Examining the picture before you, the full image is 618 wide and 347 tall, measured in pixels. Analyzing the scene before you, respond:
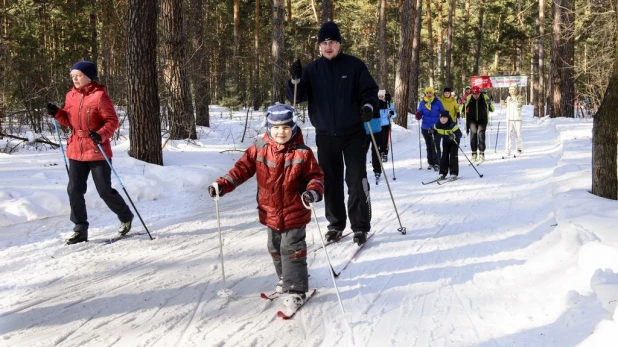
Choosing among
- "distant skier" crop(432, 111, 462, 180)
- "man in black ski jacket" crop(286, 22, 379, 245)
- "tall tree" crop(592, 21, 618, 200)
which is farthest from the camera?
"distant skier" crop(432, 111, 462, 180)

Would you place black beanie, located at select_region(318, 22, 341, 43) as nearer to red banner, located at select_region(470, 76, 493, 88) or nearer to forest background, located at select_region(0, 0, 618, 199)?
forest background, located at select_region(0, 0, 618, 199)

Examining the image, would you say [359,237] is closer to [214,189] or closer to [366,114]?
[366,114]

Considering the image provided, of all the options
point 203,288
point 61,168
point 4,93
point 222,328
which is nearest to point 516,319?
point 222,328

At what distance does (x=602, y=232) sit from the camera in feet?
15.5

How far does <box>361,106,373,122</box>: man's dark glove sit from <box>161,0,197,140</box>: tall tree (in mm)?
7983

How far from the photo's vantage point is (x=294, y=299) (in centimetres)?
379

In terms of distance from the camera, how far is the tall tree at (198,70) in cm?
1400

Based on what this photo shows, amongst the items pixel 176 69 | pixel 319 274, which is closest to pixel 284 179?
pixel 319 274

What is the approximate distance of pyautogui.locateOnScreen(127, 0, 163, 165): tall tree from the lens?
8.65 m

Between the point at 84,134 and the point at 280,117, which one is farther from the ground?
the point at 280,117

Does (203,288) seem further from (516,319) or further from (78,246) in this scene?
(516,319)

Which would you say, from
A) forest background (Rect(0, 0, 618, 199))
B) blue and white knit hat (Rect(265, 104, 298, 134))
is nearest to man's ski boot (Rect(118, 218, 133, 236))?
blue and white knit hat (Rect(265, 104, 298, 134))

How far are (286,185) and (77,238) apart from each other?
9.95 ft

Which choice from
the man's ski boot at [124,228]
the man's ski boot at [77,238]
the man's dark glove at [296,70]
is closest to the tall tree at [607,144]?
the man's dark glove at [296,70]
